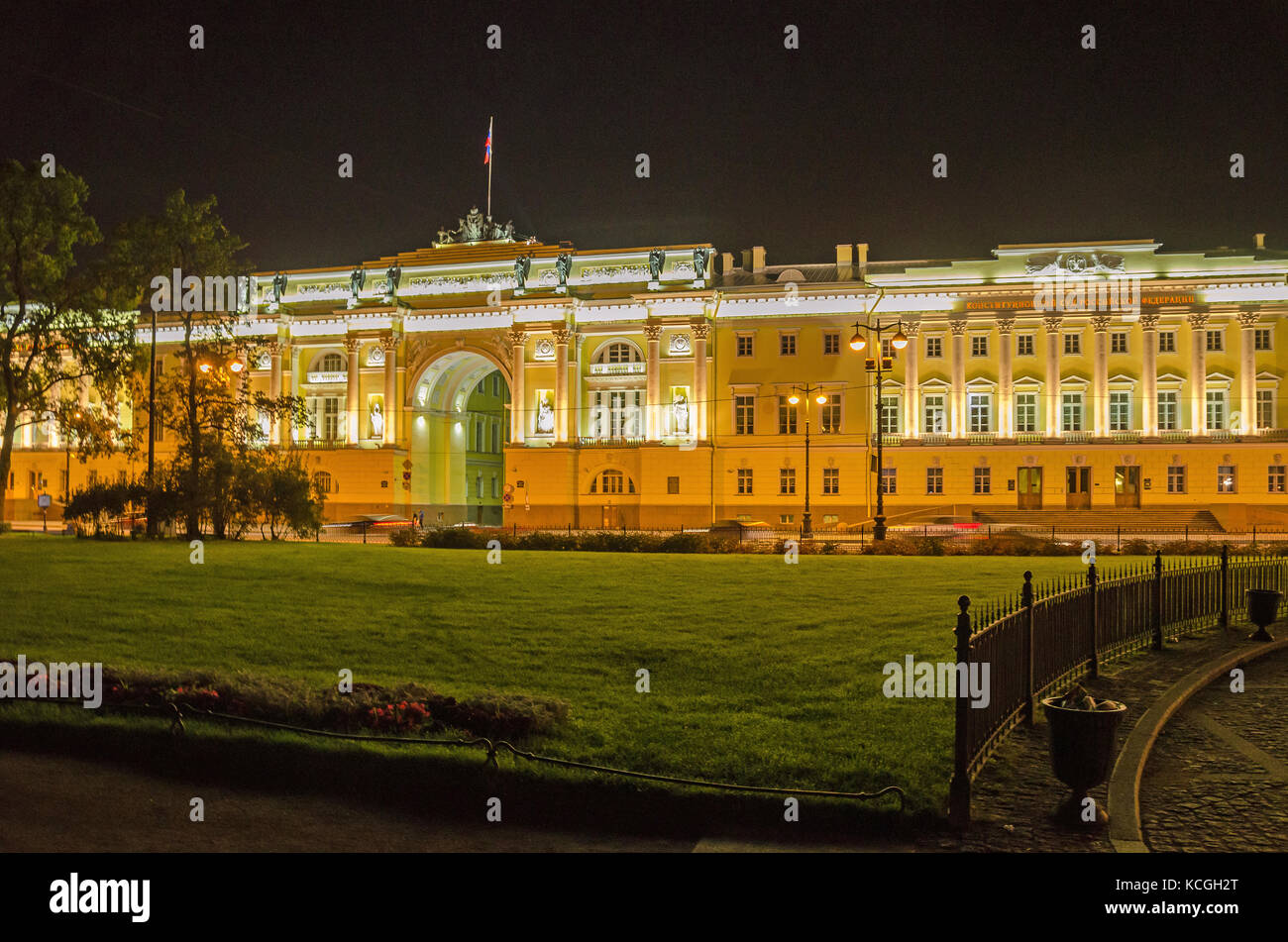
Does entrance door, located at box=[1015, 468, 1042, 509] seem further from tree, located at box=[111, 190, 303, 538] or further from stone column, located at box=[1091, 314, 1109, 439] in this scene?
tree, located at box=[111, 190, 303, 538]

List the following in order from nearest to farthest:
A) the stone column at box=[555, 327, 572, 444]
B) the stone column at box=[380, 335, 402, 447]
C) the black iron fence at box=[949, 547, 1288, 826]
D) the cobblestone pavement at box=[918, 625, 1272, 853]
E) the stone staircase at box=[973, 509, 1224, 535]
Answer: the cobblestone pavement at box=[918, 625, 1272, 853]
the black iron fence at box=[949, 547, 1288, 826]
the stone staircase at box=[973, 509, 1224, 535]
the stone column at box=[555, 327, 572, 444]
the stone column at box=[380, 335, 402, 447]

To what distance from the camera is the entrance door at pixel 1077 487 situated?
185 feet

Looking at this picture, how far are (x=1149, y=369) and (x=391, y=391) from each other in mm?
47517

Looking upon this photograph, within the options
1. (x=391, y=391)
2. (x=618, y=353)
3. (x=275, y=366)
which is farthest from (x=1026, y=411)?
(x=275, y=366)

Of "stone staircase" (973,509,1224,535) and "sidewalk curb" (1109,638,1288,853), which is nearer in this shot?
"sidewalk curb" (1109,638,1288,853)

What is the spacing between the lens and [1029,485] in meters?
57.4

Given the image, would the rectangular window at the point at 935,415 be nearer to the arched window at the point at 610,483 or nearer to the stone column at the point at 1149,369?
the stone column at the point at 1149,369

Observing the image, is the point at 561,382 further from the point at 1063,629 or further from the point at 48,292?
the point at 1063,629

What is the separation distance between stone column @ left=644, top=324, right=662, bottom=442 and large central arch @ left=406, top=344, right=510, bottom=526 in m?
9.73

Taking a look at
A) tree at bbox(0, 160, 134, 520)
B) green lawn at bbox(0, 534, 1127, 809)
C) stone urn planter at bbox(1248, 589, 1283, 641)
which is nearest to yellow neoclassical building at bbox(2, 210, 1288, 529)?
tree at bbox(0, 160, 134, 520)

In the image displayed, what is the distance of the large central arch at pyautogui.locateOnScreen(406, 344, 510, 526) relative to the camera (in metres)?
66.1

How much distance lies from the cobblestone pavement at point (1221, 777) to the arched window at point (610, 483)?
4941cm

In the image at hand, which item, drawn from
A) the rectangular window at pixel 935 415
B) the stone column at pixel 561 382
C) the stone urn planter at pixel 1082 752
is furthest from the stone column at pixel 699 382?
the stone urn planter at pixel 1082 752

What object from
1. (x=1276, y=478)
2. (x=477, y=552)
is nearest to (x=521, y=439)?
(x=477, y=552)
